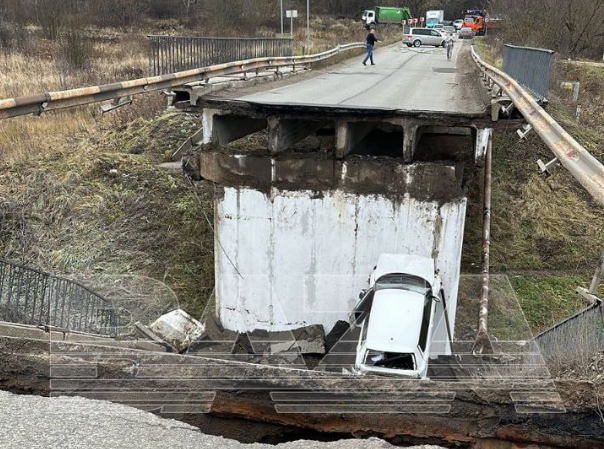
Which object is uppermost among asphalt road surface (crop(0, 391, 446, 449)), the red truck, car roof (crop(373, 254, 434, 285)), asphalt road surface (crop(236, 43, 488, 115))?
the red truck

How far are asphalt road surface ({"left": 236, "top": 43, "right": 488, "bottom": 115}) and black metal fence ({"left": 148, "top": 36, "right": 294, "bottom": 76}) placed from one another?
5.78ft

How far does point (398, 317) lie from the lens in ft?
26.8

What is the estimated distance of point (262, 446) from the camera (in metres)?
3.83

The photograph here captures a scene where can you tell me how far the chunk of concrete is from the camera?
905cm

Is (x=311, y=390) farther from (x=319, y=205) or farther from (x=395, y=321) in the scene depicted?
(x=319, y=205)

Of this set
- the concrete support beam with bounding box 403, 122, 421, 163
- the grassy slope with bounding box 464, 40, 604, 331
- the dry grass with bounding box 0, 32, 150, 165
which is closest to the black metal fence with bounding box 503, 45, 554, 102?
the grassy slope with bounding box 464, 40, 604, 331

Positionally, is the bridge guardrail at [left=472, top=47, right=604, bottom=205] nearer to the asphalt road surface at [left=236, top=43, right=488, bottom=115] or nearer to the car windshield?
the asphalt road surface at [left=236, top=43, right=488, bottom=115]

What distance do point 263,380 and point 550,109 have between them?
68.9 feet

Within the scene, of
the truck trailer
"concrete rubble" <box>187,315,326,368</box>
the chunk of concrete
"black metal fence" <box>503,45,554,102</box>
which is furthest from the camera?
the truck trailer

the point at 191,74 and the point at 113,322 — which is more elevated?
the point at 191,74

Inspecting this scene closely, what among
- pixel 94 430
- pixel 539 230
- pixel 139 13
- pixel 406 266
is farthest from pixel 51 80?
pixel 139 13

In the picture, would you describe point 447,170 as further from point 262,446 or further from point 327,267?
point 262,446

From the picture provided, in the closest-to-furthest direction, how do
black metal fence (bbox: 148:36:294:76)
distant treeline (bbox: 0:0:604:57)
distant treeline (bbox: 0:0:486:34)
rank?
1. black metal fence (bbox: 148:36:294:76)
2. distant treeline (bbox: 0:0:604:57)
3. distant treeline (bbox: 0:0:486:34)

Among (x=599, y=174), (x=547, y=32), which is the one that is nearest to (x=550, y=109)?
(x=547, y=32)
